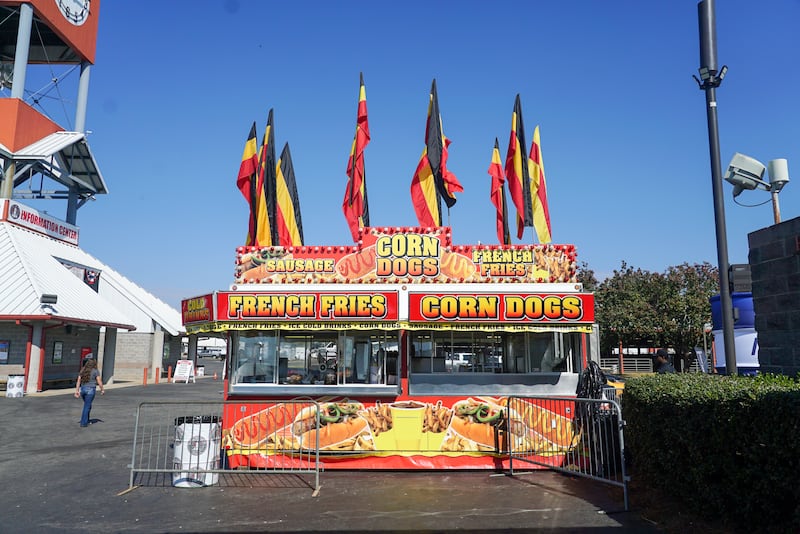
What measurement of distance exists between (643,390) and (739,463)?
211cm

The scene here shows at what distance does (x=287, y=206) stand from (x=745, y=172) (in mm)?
10945

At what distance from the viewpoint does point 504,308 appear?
962 cm

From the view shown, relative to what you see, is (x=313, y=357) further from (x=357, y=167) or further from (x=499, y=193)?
(x=499, y=193)

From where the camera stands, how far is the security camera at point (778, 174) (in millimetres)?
9148

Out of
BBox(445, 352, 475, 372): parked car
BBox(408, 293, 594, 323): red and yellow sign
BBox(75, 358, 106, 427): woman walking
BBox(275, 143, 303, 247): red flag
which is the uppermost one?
BBox(275, 143, 303, 247): red flag

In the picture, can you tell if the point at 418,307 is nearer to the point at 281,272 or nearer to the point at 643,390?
the point at 281,272

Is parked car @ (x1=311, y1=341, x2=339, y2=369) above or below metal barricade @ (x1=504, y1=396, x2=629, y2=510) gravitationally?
above

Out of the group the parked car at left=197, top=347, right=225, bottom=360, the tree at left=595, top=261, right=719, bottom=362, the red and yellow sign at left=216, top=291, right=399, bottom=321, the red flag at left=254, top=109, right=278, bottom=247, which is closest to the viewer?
the red and yellow sign at left=216, top=291, right=399, bottom=321

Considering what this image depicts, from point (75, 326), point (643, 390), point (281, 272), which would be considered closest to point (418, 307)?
point (281, 272)

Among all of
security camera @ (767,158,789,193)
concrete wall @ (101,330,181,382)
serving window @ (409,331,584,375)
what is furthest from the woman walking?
concrete wall @ (101,330,181,382)

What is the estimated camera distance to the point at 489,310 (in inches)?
378

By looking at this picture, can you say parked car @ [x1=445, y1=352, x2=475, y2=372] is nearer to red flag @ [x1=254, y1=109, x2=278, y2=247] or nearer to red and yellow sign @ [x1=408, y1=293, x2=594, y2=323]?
red and yellow sign @ [x1=408, y1=293, x2=594, y2=323]

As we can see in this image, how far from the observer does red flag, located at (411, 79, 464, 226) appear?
13906 millimetres

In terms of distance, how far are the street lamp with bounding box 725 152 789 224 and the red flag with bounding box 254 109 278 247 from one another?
9818 millimetres
